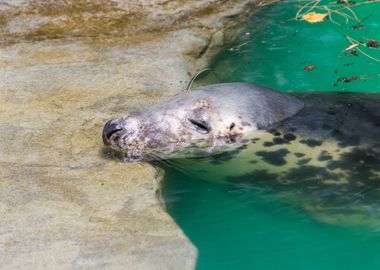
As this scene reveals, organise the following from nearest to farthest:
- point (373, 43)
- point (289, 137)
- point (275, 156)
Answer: point (275, 156) → point (289, 137) → point (373, 43)

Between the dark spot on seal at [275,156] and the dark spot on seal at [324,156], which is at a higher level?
the dark spot on seal at [324,156]

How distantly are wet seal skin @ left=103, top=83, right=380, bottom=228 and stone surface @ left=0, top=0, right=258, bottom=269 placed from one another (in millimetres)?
266

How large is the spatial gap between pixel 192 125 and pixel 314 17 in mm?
2754

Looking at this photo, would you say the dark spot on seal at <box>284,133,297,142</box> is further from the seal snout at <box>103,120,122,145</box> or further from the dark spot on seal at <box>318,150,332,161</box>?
the seal snout at <box>103,120,122,145</box>

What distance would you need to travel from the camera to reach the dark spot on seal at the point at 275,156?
161 inches

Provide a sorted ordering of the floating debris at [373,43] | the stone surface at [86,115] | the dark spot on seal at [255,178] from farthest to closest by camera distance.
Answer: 1. the floating debris at [373,43]
2. the dark spot on seal at [255,178]
3. the stone surface at [86,115]

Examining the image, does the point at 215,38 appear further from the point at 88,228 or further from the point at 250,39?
the point at 88,228

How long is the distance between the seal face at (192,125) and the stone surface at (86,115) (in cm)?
15

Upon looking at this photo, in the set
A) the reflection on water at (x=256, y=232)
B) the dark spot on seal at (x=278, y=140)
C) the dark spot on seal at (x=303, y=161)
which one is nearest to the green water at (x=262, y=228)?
the reflection on water at (x=256, y=232)

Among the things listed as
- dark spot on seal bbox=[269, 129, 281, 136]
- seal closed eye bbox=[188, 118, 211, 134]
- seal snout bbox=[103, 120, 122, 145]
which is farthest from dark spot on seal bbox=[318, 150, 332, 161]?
seal snout bbox=[103, 120, 122, 145]

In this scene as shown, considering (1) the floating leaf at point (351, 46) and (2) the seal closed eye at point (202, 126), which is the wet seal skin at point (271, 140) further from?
(1) the floating leaf at point (351, 46)

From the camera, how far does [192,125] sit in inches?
170

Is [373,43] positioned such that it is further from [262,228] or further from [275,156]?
[262,228]

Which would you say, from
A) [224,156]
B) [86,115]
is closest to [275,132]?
[224,156]
